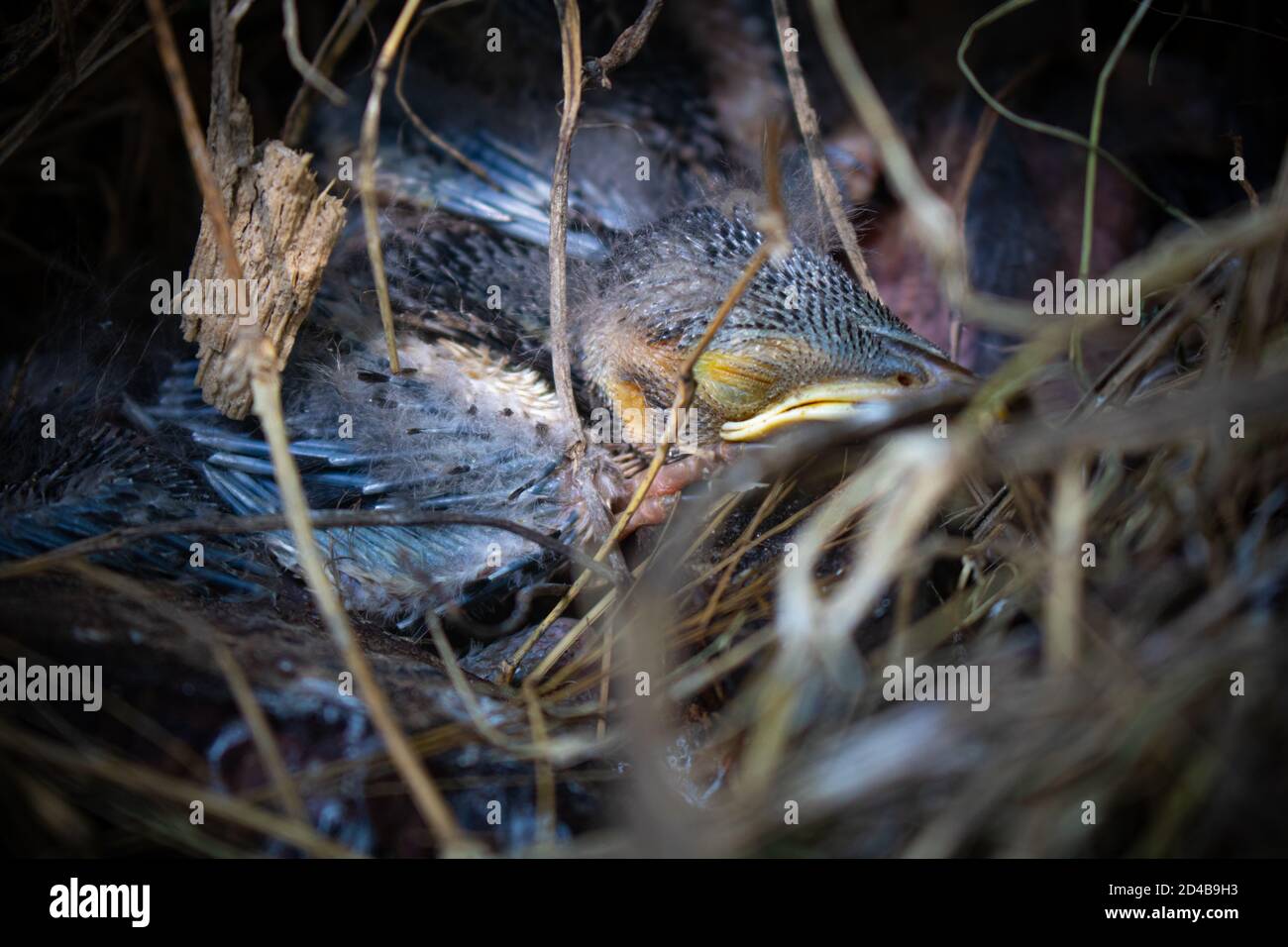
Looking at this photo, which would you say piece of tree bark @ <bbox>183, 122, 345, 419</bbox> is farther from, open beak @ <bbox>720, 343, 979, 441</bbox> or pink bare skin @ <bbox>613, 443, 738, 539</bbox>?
open beak @ <bbox>720, 343, 979, 441</bbox>

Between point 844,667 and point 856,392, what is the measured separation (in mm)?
513

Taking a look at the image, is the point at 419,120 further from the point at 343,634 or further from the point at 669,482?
the point at 343,634

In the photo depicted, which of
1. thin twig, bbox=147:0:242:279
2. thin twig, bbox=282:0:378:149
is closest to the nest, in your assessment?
thin twig, bbox=147:0:242:279

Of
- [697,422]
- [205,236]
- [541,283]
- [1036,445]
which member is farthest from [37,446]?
[1036,445]

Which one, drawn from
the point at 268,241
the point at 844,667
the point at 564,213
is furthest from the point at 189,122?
the point at 844,667

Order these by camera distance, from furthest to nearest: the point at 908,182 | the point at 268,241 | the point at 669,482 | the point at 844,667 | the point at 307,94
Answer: the point at 307,94 → the point at 669,482 → the point at 268,241 → the point at 844,667 → the point at 908,182

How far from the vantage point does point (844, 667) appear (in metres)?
0.91

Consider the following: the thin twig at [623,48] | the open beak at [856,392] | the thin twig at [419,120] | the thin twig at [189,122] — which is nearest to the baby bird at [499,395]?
the open beak at [856,392]

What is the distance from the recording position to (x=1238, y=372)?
34.9 inches

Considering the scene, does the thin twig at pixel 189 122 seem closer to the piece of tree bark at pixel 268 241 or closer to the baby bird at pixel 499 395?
the piece of tree bark at pixel 268 241

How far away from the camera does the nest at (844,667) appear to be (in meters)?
0.69

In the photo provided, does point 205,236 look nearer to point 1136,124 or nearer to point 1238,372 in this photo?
point 1238,372

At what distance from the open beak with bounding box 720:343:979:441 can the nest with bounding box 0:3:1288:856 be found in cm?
6
